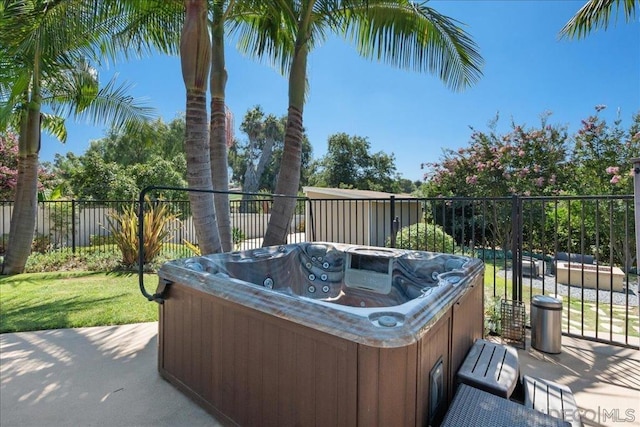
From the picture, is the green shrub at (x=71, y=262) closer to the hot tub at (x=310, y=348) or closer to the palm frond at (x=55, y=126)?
the palm frond at (x=55, y=126)

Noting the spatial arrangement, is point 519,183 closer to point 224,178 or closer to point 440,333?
point 224,178

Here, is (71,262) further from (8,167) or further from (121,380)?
(8,167)

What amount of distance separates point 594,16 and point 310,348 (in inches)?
243

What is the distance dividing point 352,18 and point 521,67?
20.7 feet

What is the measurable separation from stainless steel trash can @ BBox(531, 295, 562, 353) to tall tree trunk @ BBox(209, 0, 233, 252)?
3.33 m

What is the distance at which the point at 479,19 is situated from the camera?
5406 mm

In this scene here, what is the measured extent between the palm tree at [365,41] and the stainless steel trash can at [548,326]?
2794 mm

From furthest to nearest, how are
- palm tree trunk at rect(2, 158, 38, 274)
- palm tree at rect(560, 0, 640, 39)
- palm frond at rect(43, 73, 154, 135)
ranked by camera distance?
palm frond at rect(43, 73, 154, 135)
palm tree trunk at rect(2, 158, 38, 274)
palm tree at rect(560, 0, 640, 39)

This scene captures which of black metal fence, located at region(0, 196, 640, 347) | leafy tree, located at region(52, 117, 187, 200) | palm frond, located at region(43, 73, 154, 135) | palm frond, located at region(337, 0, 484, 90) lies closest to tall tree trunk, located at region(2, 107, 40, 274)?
palm frond, located at region(43, 73, 154, 135)

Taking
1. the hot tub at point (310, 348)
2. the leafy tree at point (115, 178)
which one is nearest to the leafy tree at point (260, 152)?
the leafy tree at point (115, 178)

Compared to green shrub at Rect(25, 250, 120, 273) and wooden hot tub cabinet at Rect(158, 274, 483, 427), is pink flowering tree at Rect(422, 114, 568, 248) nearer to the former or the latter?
wooden hot tub cabinet at Rect(158, 274, 483, 427)

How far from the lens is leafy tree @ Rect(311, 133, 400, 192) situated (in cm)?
2360

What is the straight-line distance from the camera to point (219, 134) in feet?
13.3

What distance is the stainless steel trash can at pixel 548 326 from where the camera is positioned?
2.81 m
